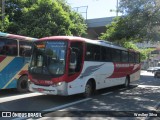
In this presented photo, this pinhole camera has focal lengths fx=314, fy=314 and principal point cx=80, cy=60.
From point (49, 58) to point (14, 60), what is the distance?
9.18 ft

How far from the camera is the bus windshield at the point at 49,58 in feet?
41.3

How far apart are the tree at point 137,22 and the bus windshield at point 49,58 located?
11.8 meters

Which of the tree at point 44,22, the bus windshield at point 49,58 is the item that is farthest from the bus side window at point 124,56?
the bus windshield at point 49,58

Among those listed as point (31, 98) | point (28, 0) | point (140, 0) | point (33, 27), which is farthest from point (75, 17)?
point (31, 98)

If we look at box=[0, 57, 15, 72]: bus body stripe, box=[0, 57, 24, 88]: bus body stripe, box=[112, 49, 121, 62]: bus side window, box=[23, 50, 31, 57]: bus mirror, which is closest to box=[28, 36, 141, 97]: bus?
box=[0, 57, 15, 72]: bus body stripe

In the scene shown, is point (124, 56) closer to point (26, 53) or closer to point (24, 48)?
point (26, 53)

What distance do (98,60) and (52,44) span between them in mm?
3446

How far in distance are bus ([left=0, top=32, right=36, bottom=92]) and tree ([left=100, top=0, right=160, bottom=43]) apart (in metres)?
10.9

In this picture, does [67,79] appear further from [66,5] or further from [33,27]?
[66,5]

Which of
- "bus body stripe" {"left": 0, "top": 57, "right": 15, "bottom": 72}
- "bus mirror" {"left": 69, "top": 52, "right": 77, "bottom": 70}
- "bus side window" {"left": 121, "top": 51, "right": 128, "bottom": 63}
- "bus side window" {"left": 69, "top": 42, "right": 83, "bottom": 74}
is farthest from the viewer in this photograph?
"bus side window" {"left": 121, "top": 51, "right": 128, "bottom": 63}

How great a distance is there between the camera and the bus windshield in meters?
12.6

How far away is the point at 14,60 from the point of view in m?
14.8

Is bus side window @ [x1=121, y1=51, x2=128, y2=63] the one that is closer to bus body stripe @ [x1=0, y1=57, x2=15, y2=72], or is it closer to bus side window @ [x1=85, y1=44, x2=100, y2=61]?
bus side window @ [x1=85, y1=44, x2=100, y2=61]

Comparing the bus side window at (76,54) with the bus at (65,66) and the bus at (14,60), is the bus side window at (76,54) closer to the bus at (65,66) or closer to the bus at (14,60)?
the bus at (65,66)
